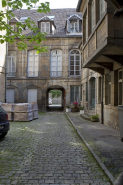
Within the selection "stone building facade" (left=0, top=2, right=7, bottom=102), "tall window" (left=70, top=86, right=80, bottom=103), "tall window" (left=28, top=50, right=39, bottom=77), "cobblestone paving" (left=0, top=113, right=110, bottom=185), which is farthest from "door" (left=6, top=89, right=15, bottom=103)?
"cobblestone paving" (left=0, top=113, right=110, bottom=185)

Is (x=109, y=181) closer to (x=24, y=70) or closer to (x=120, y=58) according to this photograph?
(x=120, y=58)

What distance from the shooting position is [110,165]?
4.41 m

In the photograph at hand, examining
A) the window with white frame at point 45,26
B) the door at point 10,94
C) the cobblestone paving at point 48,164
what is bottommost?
the cobblestone paving at point 48,164

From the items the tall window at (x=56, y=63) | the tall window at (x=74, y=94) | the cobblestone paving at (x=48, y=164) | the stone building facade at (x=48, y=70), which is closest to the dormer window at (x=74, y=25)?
the stone building facade at (x=48, y=70)

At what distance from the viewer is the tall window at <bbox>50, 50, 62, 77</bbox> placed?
23141mm

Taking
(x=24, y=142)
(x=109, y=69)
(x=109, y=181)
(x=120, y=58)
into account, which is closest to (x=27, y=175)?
(x=109, y=181)

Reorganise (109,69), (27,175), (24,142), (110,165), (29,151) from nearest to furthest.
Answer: (27,175)
(110,165)
(29,151)
(24,142)
(109,69)

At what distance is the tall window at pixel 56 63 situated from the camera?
23141 millimetres

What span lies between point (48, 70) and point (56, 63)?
50.7 inches

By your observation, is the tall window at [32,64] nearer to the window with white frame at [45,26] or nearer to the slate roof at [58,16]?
the slate roof at [58,16]

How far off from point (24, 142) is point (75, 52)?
17621 mm

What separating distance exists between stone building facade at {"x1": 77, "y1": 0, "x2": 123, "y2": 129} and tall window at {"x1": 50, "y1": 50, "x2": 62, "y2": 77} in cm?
988

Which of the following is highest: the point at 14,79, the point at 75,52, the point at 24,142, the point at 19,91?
the point at 75,52

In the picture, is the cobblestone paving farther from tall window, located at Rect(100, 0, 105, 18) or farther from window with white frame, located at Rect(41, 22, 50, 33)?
window with white frame, located at Rect(41, 22, 50, 33)
